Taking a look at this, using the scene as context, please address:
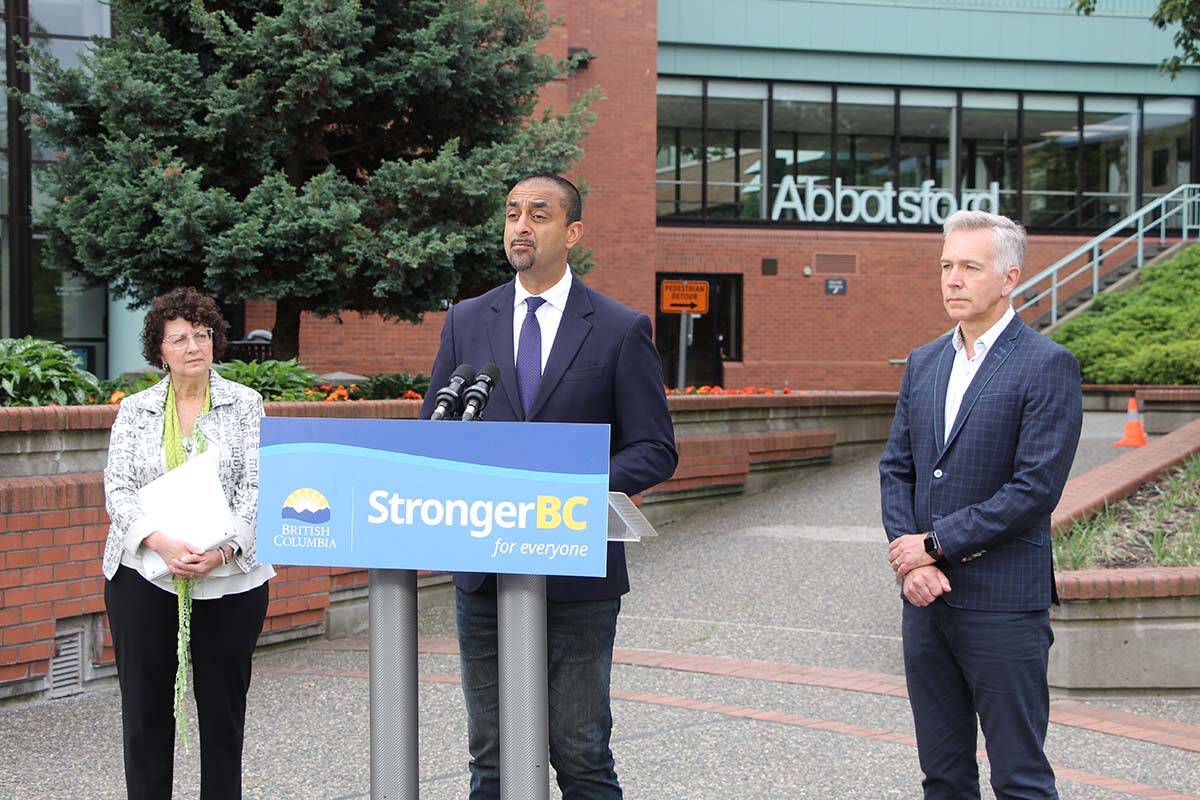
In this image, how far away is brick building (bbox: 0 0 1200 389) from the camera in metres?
24.2

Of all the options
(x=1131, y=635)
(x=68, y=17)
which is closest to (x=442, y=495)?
(x=1131, y=635)

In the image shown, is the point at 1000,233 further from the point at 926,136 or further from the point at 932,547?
the point at 926,136

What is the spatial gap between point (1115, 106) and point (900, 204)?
5.09 meters

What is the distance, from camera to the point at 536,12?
1195 cm

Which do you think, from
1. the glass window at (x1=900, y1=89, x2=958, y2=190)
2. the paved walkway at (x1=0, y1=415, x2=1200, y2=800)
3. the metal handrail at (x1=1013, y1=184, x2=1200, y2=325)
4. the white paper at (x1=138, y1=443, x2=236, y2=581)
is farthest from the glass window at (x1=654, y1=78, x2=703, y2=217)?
the white paper at (x1=138, y1=443, x2=236, y2=581)

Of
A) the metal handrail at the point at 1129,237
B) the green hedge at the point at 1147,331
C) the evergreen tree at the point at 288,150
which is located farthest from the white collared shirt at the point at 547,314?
the metal handrail at the point at 1129,237

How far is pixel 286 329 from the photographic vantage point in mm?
11539

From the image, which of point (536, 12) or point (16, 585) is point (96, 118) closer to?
point (536, 12)

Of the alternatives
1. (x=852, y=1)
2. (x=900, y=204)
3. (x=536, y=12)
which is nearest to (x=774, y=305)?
(x=900, y=204)

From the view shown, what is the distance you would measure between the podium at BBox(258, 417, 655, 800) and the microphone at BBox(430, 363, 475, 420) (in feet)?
0.24

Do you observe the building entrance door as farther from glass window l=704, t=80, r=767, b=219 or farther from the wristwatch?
the wristwatch

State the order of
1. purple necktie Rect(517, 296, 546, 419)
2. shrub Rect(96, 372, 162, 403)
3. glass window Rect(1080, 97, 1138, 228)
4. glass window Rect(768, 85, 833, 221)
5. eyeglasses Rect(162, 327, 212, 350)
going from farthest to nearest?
glass window Rect(1080, 97, 1138, 228) → glass window Rect(768, 85, 833, 221) → shrub Rect(96, 372, 162, 403) → eyeglasses Rect(162, 327, 212, 350) → purple necktie Rect(517, 296, 546, 419)

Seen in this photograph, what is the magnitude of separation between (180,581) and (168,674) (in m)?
0.32

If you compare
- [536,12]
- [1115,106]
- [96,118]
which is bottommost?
[96,118]
